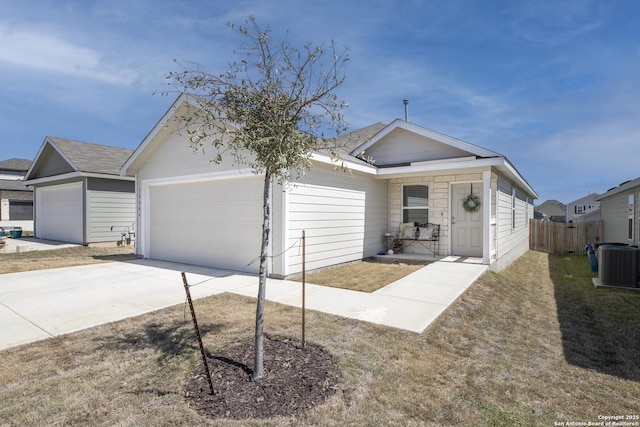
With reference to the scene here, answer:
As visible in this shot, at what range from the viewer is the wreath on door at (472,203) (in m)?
9.44

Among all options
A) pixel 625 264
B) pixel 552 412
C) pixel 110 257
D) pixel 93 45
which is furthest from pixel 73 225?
pixel 625 264

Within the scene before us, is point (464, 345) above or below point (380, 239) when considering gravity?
below

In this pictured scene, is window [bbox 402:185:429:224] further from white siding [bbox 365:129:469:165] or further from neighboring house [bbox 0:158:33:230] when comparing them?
neighboring house [bbox 0:158:33:230]

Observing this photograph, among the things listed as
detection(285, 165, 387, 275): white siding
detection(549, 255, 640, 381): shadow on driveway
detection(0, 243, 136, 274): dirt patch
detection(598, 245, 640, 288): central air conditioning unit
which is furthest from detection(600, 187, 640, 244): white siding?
detection(0, 243, 136, 274): dirt patch

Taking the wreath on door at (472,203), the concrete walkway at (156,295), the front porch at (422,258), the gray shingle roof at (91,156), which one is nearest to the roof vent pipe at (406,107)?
the wreath on door at (472,203)

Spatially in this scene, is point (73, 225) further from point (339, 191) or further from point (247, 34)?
point (247, 34)

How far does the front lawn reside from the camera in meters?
2.41

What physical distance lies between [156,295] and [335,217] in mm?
4553

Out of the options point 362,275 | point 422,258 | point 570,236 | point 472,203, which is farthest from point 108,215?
point 570,236

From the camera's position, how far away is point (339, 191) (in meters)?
8.62

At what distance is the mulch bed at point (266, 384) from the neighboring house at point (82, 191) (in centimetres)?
1344

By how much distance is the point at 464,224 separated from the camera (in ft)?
32.2

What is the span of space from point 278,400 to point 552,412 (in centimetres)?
215

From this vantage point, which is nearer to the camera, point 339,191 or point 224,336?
point 224,336
